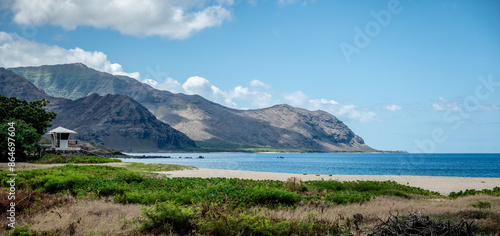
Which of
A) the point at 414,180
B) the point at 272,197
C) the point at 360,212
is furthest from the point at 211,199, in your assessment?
the point at 414,180

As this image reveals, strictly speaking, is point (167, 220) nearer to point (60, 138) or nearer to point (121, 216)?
point (121, 216)

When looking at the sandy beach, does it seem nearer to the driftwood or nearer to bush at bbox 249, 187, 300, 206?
bush at bbox 249, 187, 300, 206

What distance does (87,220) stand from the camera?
10531 mm

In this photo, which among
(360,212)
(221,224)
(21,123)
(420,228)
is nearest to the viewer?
(420,228)

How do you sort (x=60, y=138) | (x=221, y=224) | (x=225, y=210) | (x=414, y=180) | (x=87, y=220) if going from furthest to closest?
(x=60, y=138), (x=414, y=180), (x=225, y=210), (x=87, y=220), (x=221, y=224)

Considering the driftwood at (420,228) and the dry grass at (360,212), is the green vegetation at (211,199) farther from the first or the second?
the driftwood at (420,228)

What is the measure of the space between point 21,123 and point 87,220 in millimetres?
38041

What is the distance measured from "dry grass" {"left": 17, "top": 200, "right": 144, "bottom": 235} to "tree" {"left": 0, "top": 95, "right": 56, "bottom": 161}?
2923cm

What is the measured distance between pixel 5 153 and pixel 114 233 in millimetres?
38348

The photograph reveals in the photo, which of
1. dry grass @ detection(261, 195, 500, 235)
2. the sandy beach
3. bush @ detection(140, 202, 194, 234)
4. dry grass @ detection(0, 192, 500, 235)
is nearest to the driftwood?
dry grass @ detection(0, 192, 500, 235)

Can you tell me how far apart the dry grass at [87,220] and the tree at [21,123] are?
95.9 feet

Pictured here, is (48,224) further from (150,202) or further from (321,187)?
(321,187)

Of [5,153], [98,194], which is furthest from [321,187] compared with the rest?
[5,153]

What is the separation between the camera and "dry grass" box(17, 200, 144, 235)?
31.9ft
